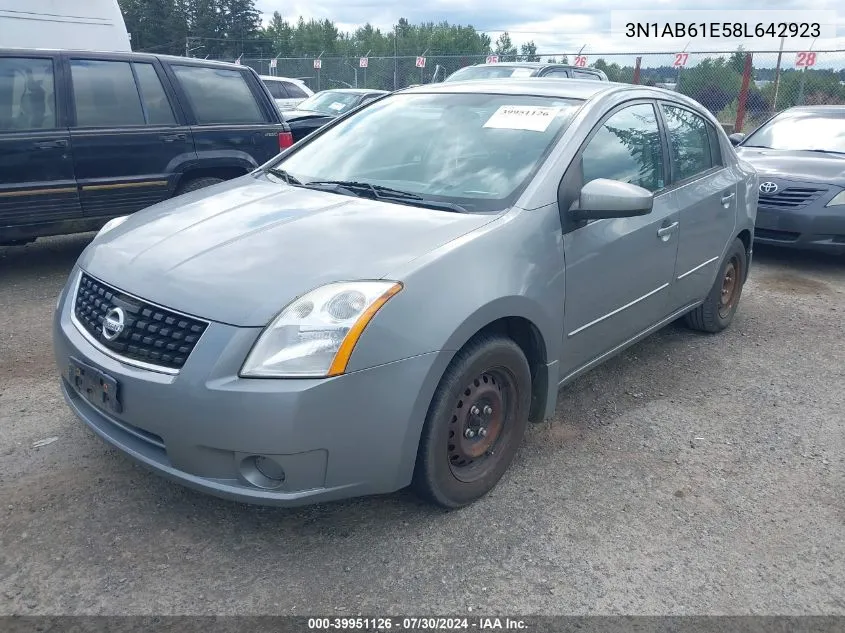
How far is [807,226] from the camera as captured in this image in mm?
6750

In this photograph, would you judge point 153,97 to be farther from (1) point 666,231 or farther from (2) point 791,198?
(2) point 791,198

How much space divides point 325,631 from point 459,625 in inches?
16.7

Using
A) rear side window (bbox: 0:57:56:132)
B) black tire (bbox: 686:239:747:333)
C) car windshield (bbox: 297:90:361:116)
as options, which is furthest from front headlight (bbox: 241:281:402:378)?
car windshield (bbox: 297:90:361:116)

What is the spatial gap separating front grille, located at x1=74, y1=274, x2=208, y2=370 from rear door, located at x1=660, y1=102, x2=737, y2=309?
2725 millimetres

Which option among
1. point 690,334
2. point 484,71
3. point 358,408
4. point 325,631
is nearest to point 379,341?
point 358,408

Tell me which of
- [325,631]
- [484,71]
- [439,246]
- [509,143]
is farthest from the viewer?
[484,71]

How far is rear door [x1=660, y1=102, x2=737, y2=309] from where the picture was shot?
4.04 meters

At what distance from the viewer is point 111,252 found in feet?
9.46

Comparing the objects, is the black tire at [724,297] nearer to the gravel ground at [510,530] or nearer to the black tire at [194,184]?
the gravel ground at [510,530]

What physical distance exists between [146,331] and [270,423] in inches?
23.3

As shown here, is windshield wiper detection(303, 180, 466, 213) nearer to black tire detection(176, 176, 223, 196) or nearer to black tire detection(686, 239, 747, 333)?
black tire detection(686, 239, 747, 333)

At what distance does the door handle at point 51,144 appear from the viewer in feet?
18.0

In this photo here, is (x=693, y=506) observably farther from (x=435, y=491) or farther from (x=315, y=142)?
(x=315, y=142)

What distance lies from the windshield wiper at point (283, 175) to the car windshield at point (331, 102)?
9229 mm
